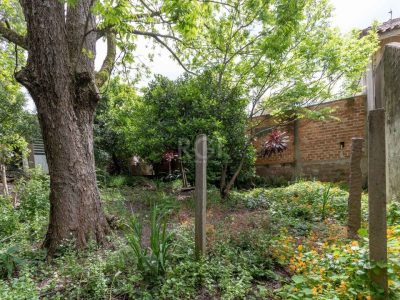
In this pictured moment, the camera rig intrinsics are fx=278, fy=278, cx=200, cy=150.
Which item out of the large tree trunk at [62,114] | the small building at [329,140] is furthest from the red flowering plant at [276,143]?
the large tree trunk at [62,114]

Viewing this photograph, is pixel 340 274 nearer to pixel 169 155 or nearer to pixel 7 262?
pixel 7 262

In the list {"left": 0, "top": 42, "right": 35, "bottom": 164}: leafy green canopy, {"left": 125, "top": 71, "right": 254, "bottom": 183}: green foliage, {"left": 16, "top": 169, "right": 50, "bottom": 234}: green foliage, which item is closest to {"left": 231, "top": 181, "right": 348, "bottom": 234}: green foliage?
{"left": 125, "top": 71, "right": 254, "bottom": 183}: green foliage

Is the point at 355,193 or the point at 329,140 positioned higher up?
the point at 329,140

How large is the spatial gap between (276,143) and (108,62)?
18.0 ft

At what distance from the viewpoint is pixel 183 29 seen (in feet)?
10.6

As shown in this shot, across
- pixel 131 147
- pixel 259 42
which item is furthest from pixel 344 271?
pixel 131 147

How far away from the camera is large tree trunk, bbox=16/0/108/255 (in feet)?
10.6

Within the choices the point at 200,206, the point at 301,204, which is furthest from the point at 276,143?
the point at 200,206

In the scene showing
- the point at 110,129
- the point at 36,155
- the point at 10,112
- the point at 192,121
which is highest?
the point at 10,112

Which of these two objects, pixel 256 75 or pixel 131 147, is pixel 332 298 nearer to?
pixel 256 75

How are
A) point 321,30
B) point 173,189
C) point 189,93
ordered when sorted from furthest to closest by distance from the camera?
point 173,189 → point 189,93 → point 321,30

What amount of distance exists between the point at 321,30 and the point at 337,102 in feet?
8.73

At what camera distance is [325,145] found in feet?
25.7

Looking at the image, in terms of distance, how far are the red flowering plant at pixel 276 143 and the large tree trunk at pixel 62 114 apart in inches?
233
